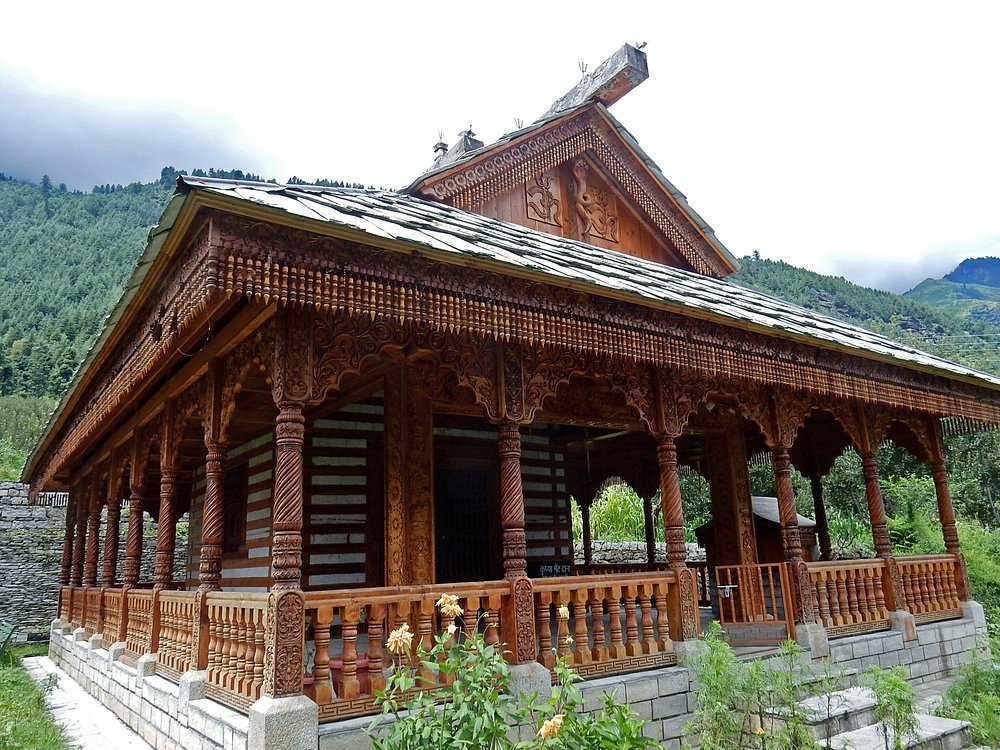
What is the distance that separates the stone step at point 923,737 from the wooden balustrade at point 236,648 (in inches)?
177

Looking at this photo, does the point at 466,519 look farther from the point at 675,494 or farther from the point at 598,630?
the point at 598,630

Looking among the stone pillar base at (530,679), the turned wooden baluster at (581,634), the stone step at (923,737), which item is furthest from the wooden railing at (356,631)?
the stone step at (923,737)

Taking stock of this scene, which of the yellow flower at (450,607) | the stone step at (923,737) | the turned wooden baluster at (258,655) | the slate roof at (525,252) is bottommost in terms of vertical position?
the stone step at (923,737)

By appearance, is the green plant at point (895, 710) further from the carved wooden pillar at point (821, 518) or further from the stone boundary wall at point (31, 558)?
the stone boundary wall at point (31, 558)

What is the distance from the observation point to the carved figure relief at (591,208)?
11.8 m

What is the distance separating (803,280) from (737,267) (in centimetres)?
5126

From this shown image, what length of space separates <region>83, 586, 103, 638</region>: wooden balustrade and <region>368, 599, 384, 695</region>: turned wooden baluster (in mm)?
8331

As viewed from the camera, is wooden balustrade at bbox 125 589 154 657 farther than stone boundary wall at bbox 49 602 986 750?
Yes

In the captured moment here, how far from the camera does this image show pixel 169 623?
8.00 metres

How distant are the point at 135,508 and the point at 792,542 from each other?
8874 millimetres

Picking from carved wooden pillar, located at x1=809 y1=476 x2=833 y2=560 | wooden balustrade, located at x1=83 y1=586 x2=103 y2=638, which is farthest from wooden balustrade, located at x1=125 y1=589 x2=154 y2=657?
carved wooden pillar, located at x1=809 y1=476 x2=833 y2=560

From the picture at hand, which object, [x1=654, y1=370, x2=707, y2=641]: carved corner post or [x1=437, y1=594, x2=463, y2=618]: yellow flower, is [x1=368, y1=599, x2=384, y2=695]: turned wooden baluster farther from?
[x1=654, y1=370, x2=707, y2=641]: carved corner post

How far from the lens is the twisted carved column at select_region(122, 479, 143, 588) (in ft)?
32.6

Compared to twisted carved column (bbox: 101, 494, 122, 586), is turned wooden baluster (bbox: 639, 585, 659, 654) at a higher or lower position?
lower
